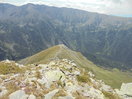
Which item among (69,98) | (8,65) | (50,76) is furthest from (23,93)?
(8,65)

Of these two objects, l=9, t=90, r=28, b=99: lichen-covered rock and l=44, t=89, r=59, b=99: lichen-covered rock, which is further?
l=44, t=89, r=59, b=99: lichen-covered rock

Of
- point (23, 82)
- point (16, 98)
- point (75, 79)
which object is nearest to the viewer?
point (16, 98)

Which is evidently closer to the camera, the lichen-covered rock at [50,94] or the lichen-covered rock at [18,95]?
the lichen-covered rock at [18,95]

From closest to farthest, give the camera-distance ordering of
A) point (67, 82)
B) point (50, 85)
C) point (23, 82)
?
point (23, 82) < point (50, 85) < point (67, 82)

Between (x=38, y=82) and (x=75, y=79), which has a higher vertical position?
(x=38, y=82)

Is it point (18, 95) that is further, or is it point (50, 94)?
point (50, 94)

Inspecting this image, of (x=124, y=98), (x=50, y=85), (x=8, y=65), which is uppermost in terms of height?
(x=50, y=85)

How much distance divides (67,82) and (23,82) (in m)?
7.61

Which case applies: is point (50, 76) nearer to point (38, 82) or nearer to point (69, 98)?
point (38, 82)

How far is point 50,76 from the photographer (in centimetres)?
3200

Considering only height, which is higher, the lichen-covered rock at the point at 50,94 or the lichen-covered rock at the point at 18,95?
the lichen-covered rock at the point at 18,95

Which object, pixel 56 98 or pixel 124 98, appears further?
pixel 124 98

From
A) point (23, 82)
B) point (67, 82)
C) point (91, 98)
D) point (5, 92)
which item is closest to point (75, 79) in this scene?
point (67, 82)

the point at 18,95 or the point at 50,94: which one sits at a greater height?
the point at 18,95
